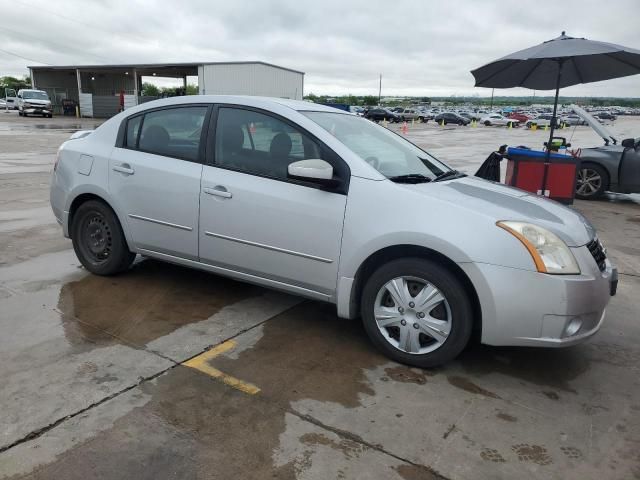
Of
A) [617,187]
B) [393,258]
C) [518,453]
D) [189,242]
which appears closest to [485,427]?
[518,453]

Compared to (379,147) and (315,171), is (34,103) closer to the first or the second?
(379,147)

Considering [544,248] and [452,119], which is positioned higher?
[452,119]

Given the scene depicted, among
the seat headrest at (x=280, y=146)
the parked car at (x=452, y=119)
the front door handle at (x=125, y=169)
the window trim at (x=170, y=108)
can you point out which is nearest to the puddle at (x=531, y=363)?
the seat headrest at (x=280, y=146)

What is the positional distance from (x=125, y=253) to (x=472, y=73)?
6.57 metres

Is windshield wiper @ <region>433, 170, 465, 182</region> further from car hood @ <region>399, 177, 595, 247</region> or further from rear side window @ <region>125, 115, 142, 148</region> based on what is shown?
rear side window @ <region>125, 115, 142, 148</region>

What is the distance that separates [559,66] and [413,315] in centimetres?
634

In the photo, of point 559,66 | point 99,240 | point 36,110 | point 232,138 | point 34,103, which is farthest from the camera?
point 36,110

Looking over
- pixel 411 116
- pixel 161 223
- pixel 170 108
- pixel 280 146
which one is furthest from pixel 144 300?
pixel 411 116

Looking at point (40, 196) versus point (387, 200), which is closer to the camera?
point (387, 200)

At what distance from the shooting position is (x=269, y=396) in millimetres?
3025

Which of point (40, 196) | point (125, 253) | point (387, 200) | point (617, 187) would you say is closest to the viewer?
point (387, 200)

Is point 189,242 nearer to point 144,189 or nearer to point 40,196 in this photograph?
point 144,189

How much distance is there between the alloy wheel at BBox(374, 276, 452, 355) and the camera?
325cm

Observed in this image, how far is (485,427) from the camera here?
2803 millimetres
